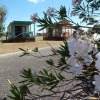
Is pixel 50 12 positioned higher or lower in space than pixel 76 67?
higher

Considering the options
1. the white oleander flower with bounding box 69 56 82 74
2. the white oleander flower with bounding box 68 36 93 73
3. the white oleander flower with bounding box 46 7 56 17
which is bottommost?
the white oleander flower with bounding box 69 56 82 74

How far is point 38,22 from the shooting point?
65.3 inches

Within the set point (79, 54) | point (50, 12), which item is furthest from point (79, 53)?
point (50, 12)

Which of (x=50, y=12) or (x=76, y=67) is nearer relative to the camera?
(x=76, y=67)

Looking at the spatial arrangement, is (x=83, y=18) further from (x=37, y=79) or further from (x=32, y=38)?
(x=32, y=38)

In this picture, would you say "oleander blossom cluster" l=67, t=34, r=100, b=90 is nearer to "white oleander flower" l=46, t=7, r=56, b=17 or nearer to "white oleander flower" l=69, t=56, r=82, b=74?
"white oleander flower" l=69, t=56, r=82, b=74

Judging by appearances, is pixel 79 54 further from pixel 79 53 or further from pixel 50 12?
pixel 50 12

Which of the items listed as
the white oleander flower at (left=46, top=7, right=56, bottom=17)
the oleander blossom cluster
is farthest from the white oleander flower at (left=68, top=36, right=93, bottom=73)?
the white oleander flower at (left=46, top=7, right=56, bottom=17)

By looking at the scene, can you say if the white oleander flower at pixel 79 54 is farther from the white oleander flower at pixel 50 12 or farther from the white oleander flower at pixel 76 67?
the white oleander flower at pixel 50 12

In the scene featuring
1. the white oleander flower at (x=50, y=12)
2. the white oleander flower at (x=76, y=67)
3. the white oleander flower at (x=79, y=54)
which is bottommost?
the white oleander flower at (x=76, y=67)

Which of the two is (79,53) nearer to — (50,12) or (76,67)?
(76,67)

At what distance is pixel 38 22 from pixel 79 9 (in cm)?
45

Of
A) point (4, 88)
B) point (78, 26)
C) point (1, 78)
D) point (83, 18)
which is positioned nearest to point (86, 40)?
point (78, 26)

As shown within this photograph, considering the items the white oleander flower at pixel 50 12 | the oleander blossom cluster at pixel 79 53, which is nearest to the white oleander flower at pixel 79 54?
the oleander blossom cluster at pixel 79 53
